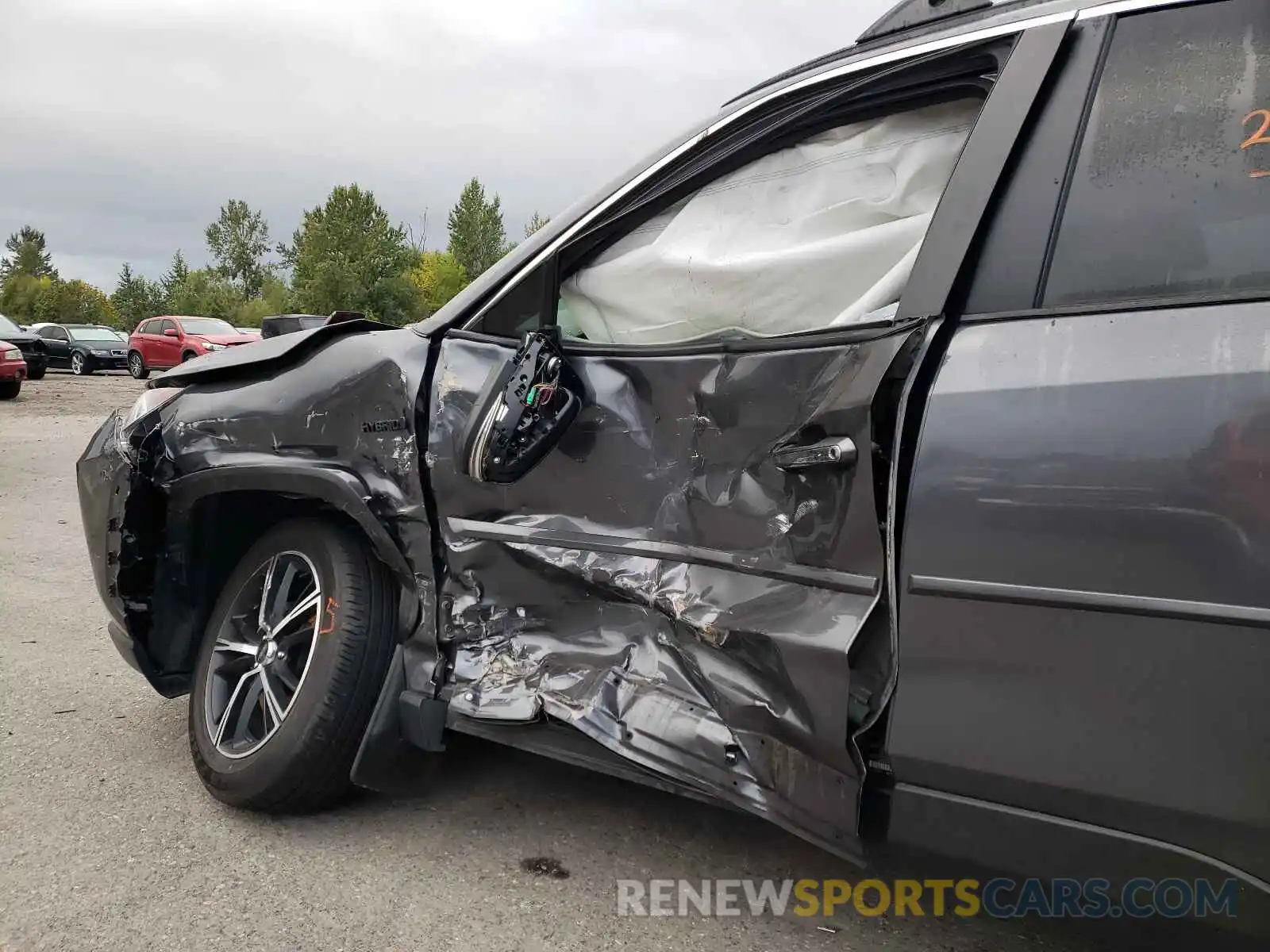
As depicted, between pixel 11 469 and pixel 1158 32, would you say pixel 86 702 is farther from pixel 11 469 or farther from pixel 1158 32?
pixel 11 469

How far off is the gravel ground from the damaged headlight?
1.09 m

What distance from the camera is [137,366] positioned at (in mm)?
25156

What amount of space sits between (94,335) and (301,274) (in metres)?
29.4

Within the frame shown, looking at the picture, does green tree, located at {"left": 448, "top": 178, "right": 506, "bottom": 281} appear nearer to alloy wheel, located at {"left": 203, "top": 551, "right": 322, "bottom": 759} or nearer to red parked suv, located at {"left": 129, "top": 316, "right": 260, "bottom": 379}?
red parked suv, located at {"left": 129, "top": 316, "right": 260, "bottom": 379}

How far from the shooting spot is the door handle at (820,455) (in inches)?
72.1

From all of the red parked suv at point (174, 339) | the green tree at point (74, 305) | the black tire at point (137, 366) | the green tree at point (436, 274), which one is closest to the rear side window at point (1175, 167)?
the red parked suv at point (174, 339)

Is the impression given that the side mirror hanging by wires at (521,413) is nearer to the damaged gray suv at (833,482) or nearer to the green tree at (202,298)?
the damaged gray suv at (833,482)

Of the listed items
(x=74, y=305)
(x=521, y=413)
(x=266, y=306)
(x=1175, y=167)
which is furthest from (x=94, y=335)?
(x=74, y=305)

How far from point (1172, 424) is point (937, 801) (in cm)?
77

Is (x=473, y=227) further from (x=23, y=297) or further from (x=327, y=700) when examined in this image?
(x=327, y=700)

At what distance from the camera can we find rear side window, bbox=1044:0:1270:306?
5.10 ft

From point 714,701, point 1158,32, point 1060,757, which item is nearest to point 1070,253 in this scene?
point 1158,32

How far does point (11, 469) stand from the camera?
909cm

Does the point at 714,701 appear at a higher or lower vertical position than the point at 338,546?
lower
